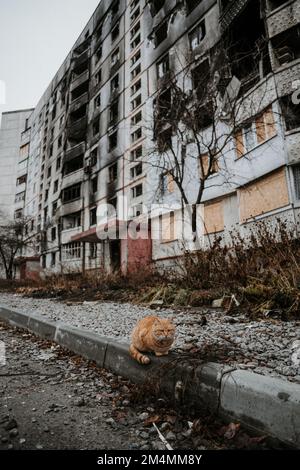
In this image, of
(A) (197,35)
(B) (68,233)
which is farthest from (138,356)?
(B) (68,233)

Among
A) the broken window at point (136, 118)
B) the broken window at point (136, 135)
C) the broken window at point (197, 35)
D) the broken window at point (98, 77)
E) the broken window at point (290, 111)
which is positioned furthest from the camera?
the broken window at point (98, 77)

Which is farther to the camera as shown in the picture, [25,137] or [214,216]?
[25,137]

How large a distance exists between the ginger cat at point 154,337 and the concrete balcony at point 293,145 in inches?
454

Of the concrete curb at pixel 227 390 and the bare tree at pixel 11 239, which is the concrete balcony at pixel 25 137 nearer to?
the bare tree at pixel 11 239

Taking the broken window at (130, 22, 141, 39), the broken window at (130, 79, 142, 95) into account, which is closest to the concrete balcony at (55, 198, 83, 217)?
the broken window at (130, 79, 142, 95)

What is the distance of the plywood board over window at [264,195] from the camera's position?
11.7 meters

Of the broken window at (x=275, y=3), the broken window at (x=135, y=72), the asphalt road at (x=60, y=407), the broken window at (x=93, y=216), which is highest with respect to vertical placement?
the broken window at (x=135, y=72)

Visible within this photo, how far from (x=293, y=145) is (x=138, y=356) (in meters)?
12.1

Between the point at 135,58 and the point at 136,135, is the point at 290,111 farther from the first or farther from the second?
the point at 135,58

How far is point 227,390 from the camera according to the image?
1653 millimetres

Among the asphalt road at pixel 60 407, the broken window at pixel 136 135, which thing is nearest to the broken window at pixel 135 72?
the broken window at pixel 136 135
